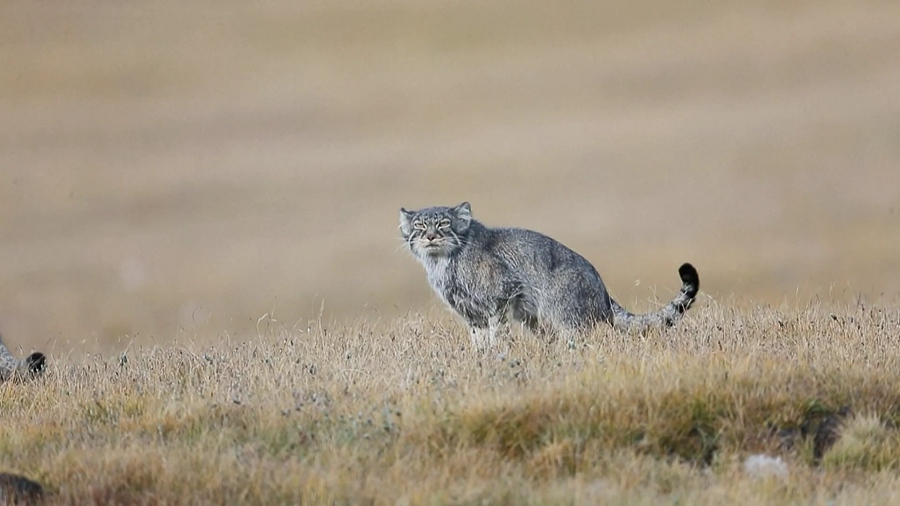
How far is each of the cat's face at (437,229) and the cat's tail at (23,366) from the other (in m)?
3.91

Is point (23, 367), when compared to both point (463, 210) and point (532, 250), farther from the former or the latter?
point (532, 250)

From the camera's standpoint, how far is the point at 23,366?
1262 cm

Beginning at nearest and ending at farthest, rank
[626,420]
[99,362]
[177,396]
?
1. [626,420]
2. [177,396]
3. [99,362]

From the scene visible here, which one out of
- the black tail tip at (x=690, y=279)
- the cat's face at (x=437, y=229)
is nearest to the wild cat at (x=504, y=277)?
the cat's face at (x=437, y=229)

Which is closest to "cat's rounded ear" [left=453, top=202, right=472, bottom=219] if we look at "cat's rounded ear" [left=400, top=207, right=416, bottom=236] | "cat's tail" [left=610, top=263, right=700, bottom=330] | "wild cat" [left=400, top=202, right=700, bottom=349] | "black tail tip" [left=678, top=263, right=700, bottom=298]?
"wild cat" [left=400, top=202, right=700, bottom=349]

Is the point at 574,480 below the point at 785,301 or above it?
below

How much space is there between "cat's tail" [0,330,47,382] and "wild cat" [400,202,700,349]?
3.90 metres

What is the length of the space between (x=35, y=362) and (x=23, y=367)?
0.41 feet

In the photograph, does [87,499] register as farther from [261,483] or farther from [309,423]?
[309,423]

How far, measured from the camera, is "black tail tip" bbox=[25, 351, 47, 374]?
12.6 m

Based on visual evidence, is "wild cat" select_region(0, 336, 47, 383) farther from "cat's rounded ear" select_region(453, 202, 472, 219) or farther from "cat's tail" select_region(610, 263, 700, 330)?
"cat's tail" select_region(610, 263, 700, 330)

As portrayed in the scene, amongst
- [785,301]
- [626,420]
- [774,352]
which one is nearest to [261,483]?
[626,420]

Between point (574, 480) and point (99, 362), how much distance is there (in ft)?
22.1

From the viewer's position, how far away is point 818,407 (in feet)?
29.9
